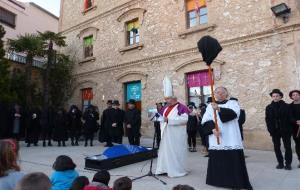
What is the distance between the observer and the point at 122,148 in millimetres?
7957

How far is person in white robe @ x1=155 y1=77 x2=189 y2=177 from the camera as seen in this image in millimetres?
6484

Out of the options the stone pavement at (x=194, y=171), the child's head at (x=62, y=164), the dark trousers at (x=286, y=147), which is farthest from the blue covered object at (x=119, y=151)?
the child's head at (x=62, y=164)

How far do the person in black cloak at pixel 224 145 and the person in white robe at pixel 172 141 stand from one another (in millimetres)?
1040

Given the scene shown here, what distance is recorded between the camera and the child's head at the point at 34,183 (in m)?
2.08

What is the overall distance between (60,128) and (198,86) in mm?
5628

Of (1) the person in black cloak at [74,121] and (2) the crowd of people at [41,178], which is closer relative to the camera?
(2) the crowd of people at [41,178]

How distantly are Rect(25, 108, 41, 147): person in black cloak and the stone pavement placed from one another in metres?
1.63

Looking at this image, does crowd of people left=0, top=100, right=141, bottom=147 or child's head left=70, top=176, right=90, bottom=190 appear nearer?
child's head left=70, top=176, right=90, bottom=190

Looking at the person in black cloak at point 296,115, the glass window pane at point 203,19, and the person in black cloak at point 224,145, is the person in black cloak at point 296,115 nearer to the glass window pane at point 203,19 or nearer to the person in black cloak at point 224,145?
the person in black cloak at point 224,145

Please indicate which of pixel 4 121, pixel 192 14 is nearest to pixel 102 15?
pixel 192 14

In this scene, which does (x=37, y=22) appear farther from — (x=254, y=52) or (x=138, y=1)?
(x=254, y=52)

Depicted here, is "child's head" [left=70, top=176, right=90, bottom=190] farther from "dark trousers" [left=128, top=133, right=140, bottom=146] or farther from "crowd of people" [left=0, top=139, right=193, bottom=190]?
"dark trousers" [left=128, top=133, right=140, bottom=146]

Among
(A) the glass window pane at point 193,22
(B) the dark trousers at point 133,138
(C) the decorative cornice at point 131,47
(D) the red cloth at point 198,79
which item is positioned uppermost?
(A) the glass window pane at point 193,22

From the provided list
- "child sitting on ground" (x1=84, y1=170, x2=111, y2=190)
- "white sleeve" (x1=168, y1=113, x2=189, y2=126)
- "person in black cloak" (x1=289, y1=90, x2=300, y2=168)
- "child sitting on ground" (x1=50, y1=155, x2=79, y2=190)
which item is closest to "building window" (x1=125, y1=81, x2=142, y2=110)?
"white sleeve" (x1=168, y1=113, x2=189, y2=126)
